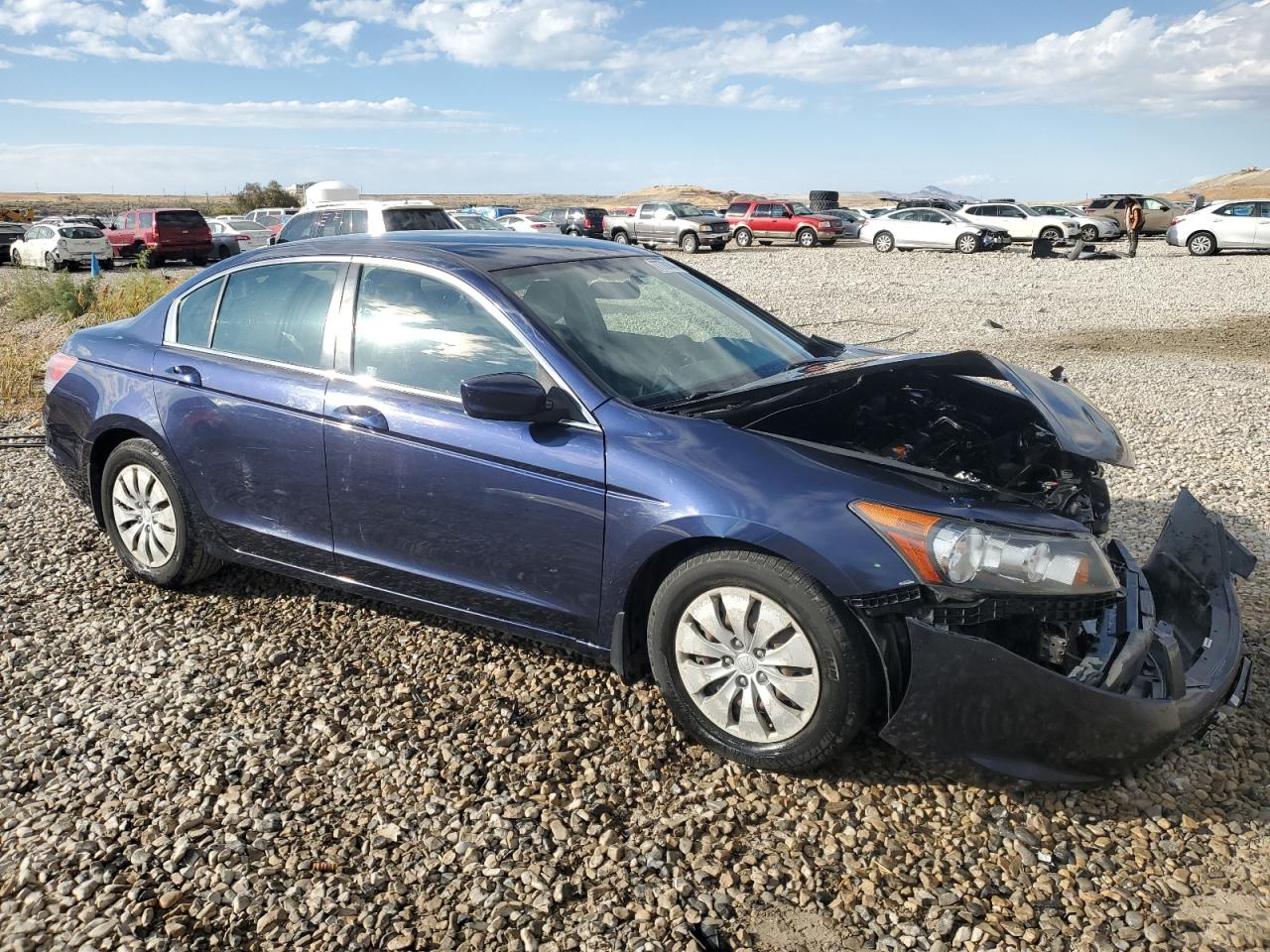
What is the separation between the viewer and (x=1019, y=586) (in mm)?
2914

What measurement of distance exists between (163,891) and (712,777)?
1649 mm

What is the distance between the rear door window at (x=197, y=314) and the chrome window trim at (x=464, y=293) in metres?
0.89

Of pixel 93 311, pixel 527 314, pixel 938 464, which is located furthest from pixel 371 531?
pixel 93 311

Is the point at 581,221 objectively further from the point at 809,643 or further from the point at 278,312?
the point at 809,643

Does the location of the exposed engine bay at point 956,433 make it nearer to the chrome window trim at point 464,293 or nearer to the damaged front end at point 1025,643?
the damaged front end at point 1025,643

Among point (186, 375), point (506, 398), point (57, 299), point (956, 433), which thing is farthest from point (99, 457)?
point (57, 299)

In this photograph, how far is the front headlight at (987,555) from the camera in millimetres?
2904

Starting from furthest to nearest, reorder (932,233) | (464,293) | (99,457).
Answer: (932,233) → (99,457) → (464,293)

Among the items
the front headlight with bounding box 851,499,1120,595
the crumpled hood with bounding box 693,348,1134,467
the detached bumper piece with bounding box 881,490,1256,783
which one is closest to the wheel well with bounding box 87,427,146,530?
the crumpled hood with bounding box 693,348,1134,467

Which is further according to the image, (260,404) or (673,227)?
(673,227)

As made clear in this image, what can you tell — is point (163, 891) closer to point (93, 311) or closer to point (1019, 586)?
point (1019, 586)

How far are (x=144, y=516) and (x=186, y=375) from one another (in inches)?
30.1

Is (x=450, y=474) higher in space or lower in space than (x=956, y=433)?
lower

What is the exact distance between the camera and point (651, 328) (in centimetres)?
412
